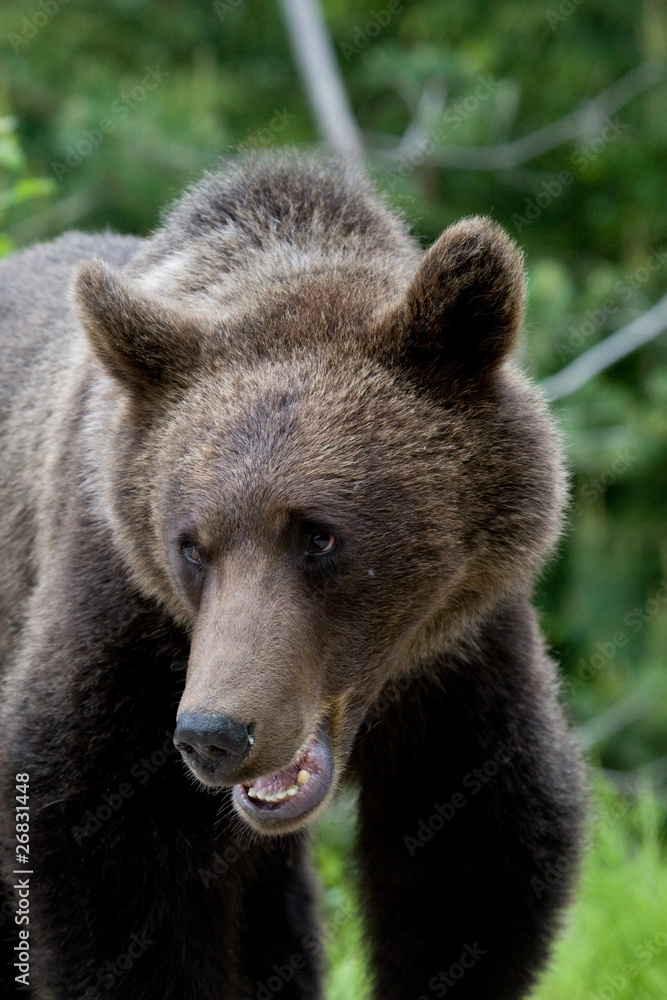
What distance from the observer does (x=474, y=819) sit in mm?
4402

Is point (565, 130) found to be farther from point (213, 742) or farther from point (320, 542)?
point (213, 742)

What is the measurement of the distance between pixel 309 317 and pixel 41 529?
1.33 m

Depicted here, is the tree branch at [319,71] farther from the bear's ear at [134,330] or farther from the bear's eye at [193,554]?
the bear's eye at [193,554]

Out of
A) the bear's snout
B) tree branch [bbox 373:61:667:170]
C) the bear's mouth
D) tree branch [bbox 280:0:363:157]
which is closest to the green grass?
the bear's mouth

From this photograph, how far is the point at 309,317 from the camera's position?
12.7 feet

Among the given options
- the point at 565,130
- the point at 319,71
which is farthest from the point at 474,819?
the point at 565,130

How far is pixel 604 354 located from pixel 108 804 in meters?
7.84

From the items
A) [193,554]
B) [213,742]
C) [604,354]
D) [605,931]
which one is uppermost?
[193,554]

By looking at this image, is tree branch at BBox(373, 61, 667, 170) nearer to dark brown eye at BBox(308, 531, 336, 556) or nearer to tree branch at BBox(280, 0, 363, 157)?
tree branch at BBox(280, 0, 363, 157)

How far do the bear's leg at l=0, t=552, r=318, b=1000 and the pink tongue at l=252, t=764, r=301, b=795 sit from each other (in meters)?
0.48

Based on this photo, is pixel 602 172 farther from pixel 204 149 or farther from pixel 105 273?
pixel 105 273

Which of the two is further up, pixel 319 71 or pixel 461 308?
pixel 319 71

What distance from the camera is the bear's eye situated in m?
3.57

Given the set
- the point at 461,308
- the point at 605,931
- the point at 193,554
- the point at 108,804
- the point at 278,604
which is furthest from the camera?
the point at 605,931
